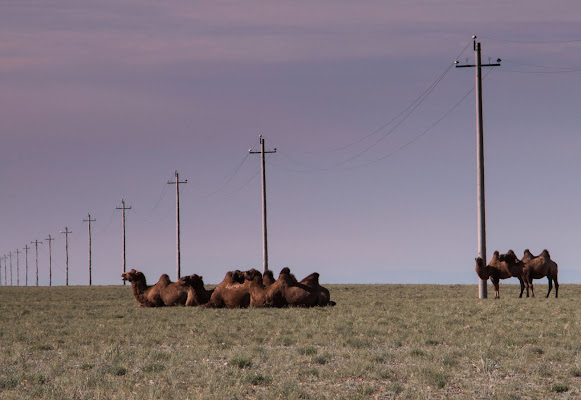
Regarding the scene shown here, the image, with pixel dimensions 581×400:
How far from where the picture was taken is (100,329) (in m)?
23.4

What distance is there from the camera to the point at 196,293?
32812mm

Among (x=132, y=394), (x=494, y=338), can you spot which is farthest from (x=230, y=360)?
(x=494, y=338)

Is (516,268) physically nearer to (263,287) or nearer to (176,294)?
(263,287)

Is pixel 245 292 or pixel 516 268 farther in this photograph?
pixel 516 268

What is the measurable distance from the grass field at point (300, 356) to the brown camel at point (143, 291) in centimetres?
701

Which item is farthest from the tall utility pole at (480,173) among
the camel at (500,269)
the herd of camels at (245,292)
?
the herd of camels at (245,292)

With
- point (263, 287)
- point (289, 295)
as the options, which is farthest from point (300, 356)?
point (263, 287)

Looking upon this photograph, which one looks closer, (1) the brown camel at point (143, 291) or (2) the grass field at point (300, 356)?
(2) the grass field at point (300, 356)

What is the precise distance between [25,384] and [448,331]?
36.5 feet

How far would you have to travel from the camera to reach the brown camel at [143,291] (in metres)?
34.0

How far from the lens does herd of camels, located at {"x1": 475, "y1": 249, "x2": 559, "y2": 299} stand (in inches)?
1438

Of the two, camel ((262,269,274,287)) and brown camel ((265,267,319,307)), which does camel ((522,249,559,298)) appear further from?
camel ((262,269,274,287))

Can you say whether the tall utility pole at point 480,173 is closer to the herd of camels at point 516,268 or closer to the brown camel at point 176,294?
the herd of camels at point 516,268

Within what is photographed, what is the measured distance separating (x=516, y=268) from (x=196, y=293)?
15.1 m
